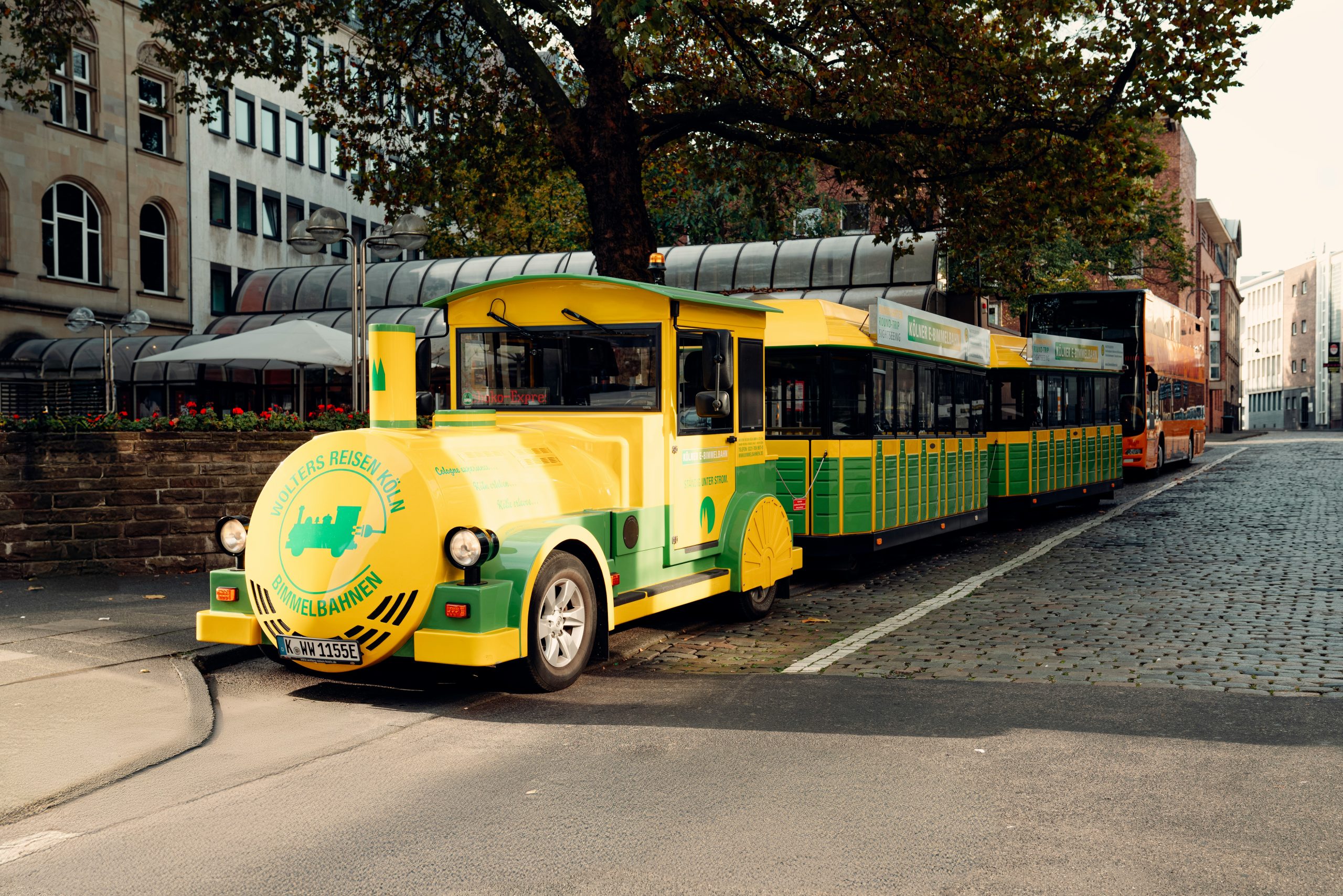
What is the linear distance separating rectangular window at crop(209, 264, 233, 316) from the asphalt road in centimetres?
3389

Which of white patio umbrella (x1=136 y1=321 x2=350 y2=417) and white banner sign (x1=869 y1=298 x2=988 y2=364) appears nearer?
white banner sign (x1=869 y1=298 x2=988 y2=364)

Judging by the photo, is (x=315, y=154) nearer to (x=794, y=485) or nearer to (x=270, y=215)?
(x=270, y=215)

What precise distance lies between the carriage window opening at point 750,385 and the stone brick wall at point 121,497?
16.6ft

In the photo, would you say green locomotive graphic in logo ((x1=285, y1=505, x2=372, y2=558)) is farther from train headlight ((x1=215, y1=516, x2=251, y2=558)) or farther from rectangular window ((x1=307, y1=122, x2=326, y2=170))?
rectangular window ((x1=307, y1=122, x2=326, y2=170))

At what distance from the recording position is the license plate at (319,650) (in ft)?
22.7

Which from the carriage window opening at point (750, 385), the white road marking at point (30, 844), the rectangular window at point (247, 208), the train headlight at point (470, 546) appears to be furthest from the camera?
the rectangular window at point (247, 208)

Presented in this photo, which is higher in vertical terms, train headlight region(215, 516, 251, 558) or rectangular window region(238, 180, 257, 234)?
rectangular window region(238, 180, 257, 234)

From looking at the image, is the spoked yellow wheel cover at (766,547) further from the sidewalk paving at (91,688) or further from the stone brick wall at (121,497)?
the stone brick wall at (121,497)

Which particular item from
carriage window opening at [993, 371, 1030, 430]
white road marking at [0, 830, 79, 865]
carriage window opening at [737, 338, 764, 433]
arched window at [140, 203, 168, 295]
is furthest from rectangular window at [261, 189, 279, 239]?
white road marking at [0, 830, 79, 865]

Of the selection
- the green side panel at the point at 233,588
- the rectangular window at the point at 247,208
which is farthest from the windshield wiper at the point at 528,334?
the rectangular window at the point at 247,208

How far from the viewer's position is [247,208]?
41.3 m

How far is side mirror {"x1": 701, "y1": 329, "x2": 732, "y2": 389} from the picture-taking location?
9.09 m

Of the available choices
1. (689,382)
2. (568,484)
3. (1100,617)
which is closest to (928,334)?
(1100,617)

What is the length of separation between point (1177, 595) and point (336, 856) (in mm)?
8610
